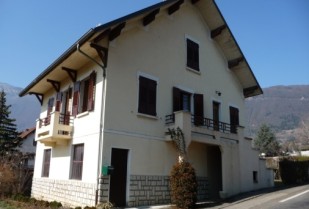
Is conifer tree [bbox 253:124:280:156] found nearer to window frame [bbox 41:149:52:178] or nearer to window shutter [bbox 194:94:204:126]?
window shutter [bbox 194:94:204:126]

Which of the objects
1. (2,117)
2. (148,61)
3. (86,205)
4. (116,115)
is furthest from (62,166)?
(2,117)

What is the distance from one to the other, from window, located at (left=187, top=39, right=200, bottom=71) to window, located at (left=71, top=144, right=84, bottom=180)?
8.40 meters

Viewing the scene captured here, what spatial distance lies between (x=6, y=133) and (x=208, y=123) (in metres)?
25.1

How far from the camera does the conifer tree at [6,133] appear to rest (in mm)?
34750

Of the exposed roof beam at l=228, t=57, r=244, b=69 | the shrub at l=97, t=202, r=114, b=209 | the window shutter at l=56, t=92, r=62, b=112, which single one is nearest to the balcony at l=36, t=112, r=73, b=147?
the window shutter at l=56, t=92, r=62, b=112

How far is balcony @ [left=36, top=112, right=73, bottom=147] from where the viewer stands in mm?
16969

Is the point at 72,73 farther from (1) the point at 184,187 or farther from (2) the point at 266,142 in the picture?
(2) the point at 266,142

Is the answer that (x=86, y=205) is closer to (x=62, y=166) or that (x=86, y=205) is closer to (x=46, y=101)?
(x=62, y=166)

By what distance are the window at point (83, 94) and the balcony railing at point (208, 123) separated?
14.1 ft

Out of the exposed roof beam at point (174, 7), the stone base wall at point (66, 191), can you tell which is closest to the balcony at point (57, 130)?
the stone base wall at point (66, 191)

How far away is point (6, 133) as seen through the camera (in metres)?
35.4

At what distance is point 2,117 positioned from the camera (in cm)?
3625

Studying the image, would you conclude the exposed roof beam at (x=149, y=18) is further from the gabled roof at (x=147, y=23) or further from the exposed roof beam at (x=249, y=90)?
the exposed roof beam at (x=249, y=90)

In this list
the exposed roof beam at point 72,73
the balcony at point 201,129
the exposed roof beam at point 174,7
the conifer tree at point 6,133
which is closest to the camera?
the balcony at point 201,129
